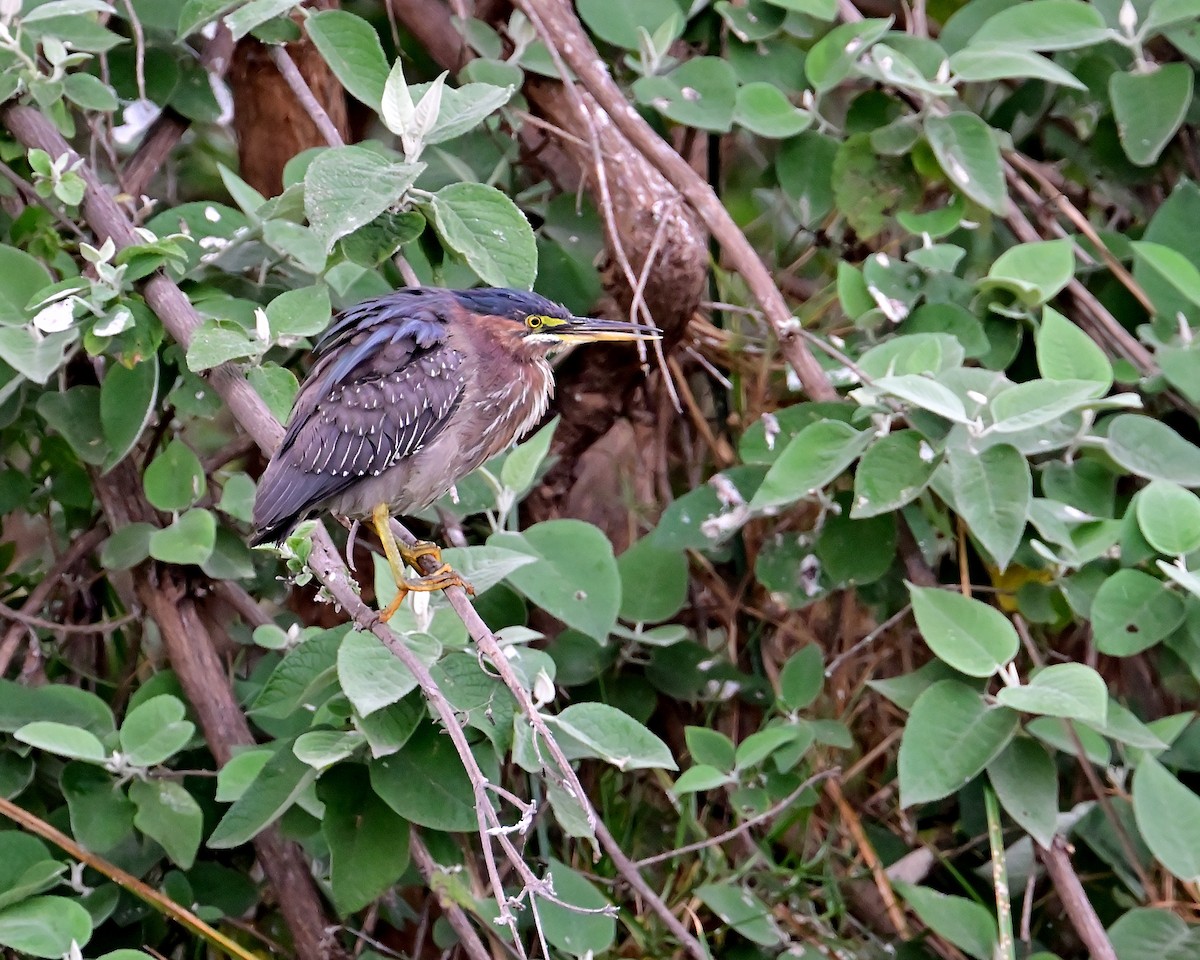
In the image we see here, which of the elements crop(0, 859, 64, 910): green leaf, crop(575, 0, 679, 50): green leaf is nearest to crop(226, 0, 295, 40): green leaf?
crop(575, 0, 679, 50): green leaf

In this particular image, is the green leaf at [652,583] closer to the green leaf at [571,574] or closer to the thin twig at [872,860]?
the green leaf at [571,574]

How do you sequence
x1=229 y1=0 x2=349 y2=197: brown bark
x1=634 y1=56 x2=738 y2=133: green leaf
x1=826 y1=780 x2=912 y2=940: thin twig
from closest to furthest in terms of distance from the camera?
x1=826 y1=780 x2=912 y2=940: thin twig
x1=634 y1=56 x2=738 y2=133: green leaf
x1=229 y1=0 x2=349 y2=197: brown bark

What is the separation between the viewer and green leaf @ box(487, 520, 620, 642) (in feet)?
8.55

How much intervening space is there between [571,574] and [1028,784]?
36.5 inches

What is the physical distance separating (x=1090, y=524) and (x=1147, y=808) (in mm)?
552

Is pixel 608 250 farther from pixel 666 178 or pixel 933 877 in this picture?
pixel 933 877

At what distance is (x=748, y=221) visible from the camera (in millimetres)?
3879

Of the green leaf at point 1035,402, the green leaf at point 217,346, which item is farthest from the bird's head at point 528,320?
the green leaf at point 1035,402

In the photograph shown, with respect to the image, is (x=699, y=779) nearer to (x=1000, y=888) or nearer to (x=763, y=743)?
(x=763, y=743)

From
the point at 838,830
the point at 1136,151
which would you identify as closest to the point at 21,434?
the point at 838,830

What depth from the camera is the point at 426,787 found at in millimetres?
2406

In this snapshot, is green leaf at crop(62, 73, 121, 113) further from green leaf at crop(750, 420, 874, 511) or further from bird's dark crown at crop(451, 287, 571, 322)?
green leaf at crop(750, 420, 874, 511)

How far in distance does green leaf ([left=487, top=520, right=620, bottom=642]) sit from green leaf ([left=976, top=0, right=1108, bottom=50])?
56.7 inches

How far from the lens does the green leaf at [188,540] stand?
261 centimetres
